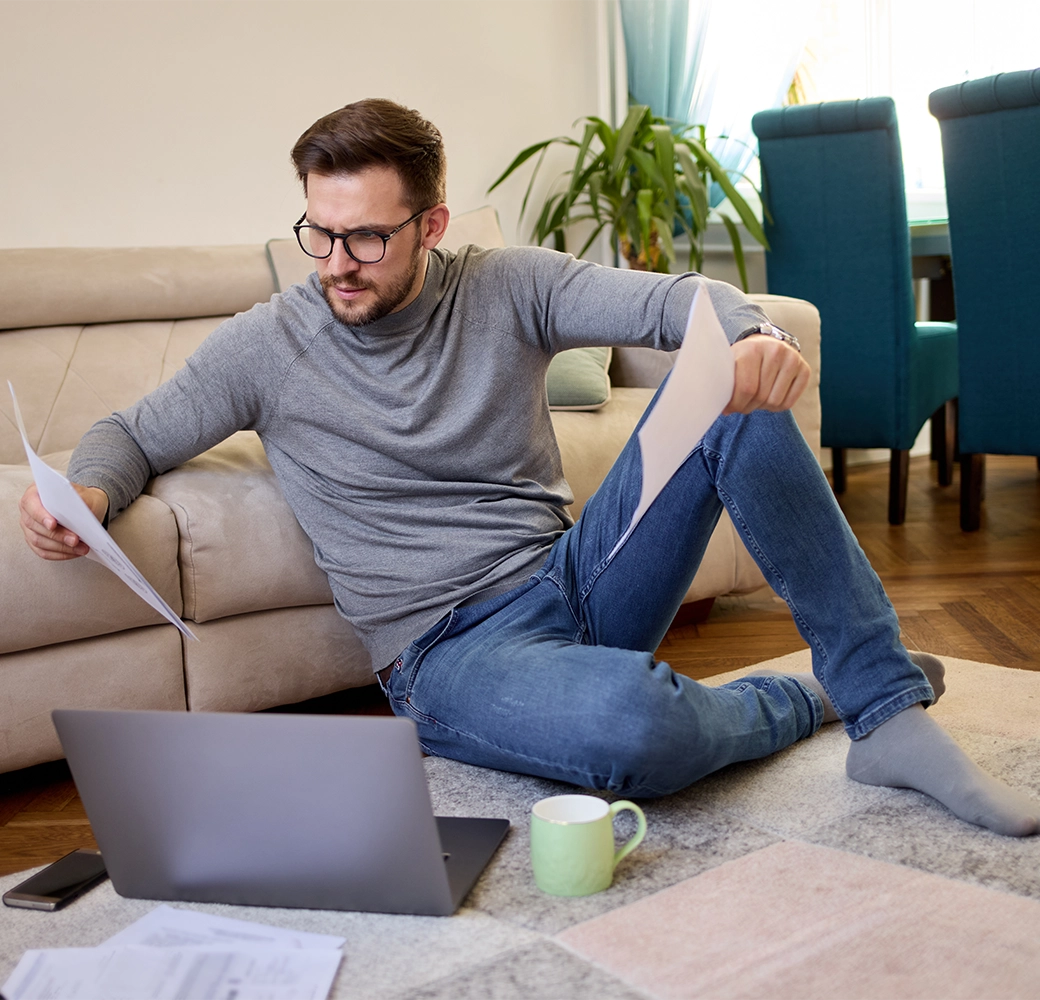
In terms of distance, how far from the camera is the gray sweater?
4.50 feet

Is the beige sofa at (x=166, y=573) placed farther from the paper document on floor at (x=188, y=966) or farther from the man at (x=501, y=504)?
the paper document on floor at (x=188, y=966)

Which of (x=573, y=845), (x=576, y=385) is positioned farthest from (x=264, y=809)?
(x=576, y=385)

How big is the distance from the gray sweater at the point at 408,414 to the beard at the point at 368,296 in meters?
0.04

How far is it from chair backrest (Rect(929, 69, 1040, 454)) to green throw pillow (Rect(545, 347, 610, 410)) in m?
1.06

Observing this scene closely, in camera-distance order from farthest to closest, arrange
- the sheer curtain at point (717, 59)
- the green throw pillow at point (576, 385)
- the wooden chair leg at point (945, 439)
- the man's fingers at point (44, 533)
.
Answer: the wooden chair leg at point (945, 439)
the sheer curtain at point (717, 59)
the green throw pillow at point (576, 385)
the man's fingers at point (44, 533)

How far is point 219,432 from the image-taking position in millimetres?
1425

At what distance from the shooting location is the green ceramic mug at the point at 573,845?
105 cm

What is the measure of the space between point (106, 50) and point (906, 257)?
74.4 inches

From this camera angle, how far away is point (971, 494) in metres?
2.86

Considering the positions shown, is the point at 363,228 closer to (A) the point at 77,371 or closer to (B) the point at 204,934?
(B) the point at 204,934

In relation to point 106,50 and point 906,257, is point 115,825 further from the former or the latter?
point 906,257

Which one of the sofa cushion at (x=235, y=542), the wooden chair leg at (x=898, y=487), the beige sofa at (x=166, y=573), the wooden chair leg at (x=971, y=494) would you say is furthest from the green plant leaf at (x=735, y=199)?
the sofa cushion at (x=235, y=542)

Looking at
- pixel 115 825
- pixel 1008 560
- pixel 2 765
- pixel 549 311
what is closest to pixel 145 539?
pixel 2 765

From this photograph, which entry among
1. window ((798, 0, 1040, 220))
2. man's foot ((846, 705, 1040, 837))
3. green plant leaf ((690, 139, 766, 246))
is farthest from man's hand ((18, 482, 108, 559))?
window ((798, 0, 1040, 220))
